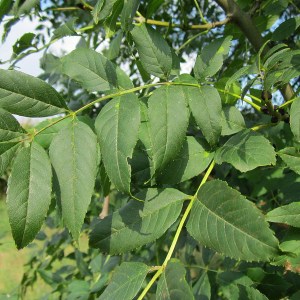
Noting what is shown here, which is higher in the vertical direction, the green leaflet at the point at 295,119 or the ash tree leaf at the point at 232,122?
the green leaflet at the point at 295,119

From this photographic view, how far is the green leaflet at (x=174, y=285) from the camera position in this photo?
2.40ft

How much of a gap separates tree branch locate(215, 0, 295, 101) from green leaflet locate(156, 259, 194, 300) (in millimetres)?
632

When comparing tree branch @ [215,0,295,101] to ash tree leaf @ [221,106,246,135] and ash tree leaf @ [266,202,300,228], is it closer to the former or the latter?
ash tree leaf @ [221,106,246,135]

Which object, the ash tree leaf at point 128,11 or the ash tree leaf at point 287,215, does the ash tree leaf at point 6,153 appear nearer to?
the ash tree leaf at point 128,11

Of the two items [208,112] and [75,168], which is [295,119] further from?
[75,168]

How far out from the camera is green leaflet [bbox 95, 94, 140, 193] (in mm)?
752

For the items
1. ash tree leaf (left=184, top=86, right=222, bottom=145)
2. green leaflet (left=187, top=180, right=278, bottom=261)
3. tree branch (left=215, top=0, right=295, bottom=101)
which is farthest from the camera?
tree branch (left=215, top=0, right=295, bottom=101)

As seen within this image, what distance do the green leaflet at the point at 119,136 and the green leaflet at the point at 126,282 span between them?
0.54ft

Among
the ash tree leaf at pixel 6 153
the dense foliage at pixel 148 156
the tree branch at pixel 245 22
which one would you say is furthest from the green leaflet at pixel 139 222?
the tree branch at pixel 245 22

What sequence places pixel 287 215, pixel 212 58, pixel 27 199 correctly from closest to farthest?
pixel 27 199, pixel 287 215, pixel 212 58

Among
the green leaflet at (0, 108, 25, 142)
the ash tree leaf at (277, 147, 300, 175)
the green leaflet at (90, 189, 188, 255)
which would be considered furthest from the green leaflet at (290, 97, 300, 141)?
the green leaflet at (0, 108, 25, 142)

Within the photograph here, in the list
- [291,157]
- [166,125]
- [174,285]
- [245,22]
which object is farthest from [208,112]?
[245,22]

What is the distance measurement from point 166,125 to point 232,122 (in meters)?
0.23

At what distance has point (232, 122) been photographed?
0.98 meters
